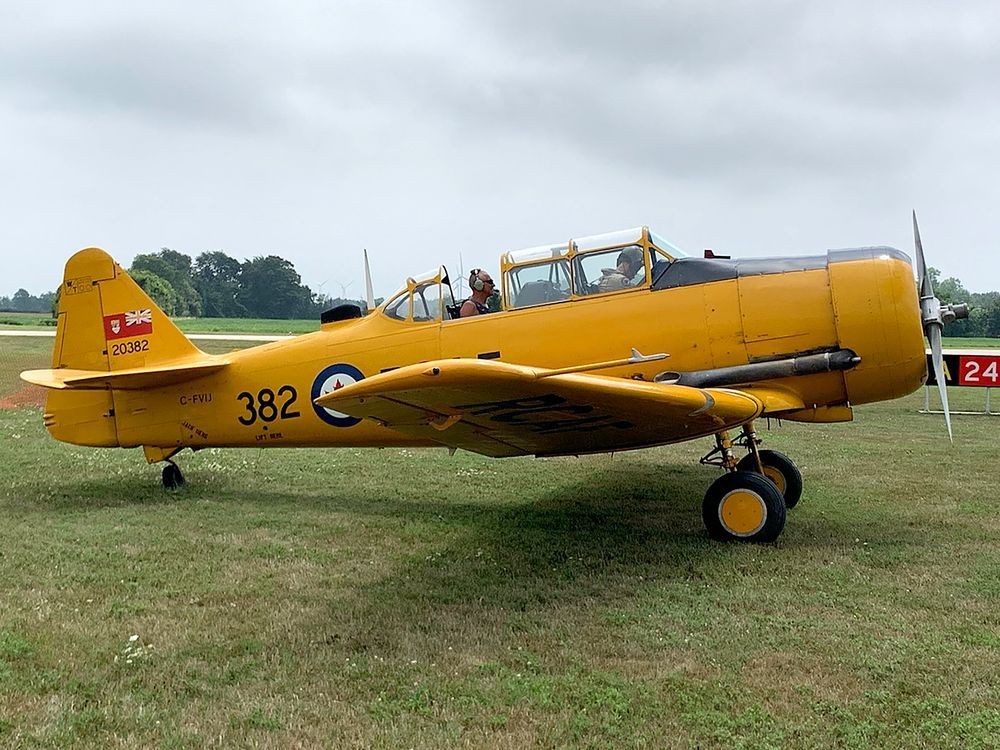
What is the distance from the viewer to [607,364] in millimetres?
4574

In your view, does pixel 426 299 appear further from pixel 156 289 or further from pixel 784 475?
pixel 156 289

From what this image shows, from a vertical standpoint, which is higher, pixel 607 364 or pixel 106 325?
pixel 106 325

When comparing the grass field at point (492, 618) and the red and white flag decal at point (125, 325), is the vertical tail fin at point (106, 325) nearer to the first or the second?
the red and white flag decal at point (125, 325)

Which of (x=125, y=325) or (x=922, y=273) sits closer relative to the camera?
(x=922, y=273)

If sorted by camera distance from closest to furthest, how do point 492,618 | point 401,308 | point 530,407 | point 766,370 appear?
point 492,618 < point 530,407 < point 766,370 < point 401,308

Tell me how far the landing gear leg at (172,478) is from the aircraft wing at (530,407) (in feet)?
13.1

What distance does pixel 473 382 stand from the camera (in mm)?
3723

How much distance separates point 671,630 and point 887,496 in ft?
14.7

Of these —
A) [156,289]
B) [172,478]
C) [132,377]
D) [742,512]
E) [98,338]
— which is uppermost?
[156,289]

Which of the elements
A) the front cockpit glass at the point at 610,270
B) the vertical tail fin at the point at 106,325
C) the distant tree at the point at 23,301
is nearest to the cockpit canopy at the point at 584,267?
the front cockpit glass at the point at 610,270

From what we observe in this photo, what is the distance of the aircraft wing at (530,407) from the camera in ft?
12.1

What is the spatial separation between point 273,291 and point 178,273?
18.2 m

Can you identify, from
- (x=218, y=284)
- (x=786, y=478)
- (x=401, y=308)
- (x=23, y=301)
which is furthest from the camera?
(x=23, y=301)

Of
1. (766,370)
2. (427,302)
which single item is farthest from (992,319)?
(427,302)
